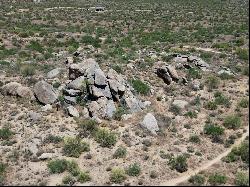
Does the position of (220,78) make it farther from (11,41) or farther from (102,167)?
(11,41)

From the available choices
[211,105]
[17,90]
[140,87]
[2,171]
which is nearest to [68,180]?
[2,171]

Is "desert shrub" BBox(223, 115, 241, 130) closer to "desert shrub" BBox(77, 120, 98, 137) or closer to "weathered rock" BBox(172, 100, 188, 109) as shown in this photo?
"weathered rock" BBox(172, 100, 188, 109)

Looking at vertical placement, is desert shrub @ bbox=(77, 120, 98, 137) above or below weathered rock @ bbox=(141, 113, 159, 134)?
above

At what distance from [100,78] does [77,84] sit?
1.78 m

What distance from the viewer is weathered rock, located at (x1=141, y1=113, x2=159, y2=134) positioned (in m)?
29.4

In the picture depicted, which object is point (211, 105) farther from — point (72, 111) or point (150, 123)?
point (72, 111)

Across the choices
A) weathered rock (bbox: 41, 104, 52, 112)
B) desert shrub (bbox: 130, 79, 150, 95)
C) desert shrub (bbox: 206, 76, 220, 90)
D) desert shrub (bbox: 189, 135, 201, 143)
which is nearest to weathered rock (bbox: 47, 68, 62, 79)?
weathered rock (bbox: 41, 104, 52, 112)

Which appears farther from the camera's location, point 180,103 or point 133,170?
point 180,103

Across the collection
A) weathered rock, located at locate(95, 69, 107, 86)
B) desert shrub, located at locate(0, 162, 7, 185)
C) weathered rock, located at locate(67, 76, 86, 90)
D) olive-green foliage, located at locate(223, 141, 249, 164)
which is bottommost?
olive-green foliage, located at locate(223, 141, 249, 164)

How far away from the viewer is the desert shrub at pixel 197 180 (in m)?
23.3

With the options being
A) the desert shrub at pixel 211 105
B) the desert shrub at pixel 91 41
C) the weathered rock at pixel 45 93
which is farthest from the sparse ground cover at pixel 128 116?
the weathered rock at pixel 45 93

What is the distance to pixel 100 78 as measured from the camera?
3269 cm

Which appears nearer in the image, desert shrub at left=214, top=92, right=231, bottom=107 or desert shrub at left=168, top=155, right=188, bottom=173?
desert shrub at left=168, top=155, right=188, bottom=173

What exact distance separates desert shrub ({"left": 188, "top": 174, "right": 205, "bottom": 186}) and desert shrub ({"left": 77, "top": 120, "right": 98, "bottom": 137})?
772 cm
